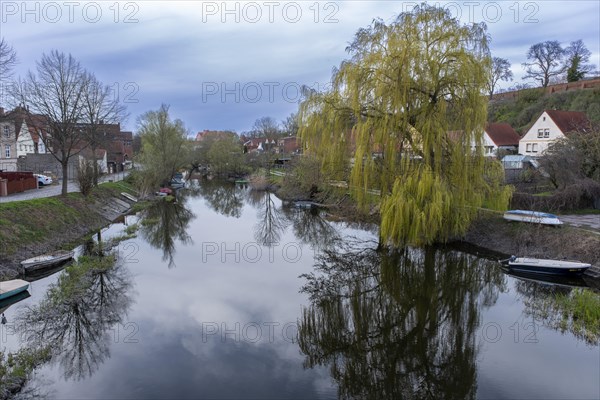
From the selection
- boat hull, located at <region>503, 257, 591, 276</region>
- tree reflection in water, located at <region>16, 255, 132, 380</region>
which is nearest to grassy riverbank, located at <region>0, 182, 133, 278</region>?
tree reflection in water, located at <region>16, 255, 132, 380</region>

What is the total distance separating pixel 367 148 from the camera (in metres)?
18.4

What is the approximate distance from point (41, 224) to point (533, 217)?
2402cm

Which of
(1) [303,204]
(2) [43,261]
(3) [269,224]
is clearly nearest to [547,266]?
(3) [269,224]

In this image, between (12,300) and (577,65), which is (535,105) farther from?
(12,300)

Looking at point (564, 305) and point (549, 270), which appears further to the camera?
point (549, 270)

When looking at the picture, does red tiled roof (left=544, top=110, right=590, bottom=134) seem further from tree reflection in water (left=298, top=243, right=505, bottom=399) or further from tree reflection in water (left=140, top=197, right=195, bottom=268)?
tree reflection in water (left=140, top=197, right=195, bottom=268)

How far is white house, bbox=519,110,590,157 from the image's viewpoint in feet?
140

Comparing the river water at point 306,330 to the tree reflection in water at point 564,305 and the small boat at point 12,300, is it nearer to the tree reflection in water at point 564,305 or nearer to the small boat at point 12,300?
the tree reflection in water at point 564,305

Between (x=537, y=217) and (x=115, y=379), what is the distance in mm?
18400

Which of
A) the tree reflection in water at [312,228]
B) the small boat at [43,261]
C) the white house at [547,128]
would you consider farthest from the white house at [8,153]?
the white house at [547,128]

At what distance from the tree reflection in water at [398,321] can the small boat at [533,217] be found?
331cm

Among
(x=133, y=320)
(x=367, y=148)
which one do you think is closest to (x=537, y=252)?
(x=367, y=148)

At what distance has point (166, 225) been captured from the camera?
28.2m

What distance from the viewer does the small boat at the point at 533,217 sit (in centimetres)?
1869
